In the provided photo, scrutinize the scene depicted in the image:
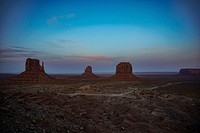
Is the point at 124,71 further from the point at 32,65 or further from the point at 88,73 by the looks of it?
the point at 32,65

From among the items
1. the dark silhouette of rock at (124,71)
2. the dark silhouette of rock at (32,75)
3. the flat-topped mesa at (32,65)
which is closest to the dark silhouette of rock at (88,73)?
the dark silhouette of rock at (124,71)

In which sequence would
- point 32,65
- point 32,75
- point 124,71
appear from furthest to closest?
point 124,71 → point 32,65 → point 32,75

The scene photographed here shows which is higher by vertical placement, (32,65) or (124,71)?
(32,65)

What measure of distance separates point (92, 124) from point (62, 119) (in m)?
2.29

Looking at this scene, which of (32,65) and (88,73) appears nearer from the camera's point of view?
(32,65)

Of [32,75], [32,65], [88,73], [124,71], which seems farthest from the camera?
[88,73]

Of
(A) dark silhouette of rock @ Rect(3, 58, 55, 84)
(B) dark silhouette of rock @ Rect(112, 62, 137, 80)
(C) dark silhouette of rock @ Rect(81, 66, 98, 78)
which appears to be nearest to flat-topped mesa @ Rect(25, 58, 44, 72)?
(A) dark silhouette of rock @ Rect(3, 58, 55, 84)

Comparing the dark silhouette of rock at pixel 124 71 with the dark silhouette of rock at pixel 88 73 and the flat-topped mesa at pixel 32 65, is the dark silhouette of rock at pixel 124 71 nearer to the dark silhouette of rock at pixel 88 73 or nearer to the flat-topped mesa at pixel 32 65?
the dark silhouette of rock at pixel 88 73

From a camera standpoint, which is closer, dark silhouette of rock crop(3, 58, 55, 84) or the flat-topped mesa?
dark silhouette of rock crop(3, 58, 55, 84)

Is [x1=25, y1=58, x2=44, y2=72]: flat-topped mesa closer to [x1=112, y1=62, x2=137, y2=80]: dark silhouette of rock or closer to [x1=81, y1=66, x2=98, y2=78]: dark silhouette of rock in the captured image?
[x1=112, y1=62, x2=137, y2=80]: dark silhouette of rock

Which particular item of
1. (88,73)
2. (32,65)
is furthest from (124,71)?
(32,65)

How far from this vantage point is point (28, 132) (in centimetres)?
916

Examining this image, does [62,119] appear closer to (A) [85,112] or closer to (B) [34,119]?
(B) [34,119]

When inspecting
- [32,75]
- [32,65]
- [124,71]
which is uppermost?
[32,65]
